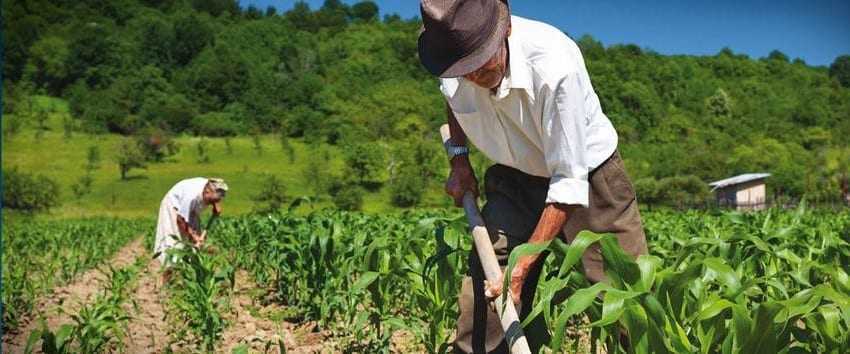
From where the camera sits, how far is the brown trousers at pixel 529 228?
2.68 metres

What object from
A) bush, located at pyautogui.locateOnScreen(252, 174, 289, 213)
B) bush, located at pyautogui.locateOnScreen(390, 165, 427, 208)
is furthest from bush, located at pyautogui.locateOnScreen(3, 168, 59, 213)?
bush, located at pyautogui.locateOnScreen(390, 165, 427, 208)

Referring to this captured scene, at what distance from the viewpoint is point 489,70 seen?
2363 millimetres

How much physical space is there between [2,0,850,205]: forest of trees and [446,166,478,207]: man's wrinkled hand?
68.0m

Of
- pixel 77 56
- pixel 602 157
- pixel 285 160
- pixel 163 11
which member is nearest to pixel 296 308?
pixel 602 157

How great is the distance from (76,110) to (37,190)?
128ft

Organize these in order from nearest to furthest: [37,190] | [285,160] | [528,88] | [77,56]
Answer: [528,88] → [37,190] → [285,160] → [77,56]

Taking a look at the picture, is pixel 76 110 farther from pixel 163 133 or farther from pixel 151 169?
pixel 151 169

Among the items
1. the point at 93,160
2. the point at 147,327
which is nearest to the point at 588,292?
the point at 147,327

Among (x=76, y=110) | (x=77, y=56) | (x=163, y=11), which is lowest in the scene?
(x=76, y=110)

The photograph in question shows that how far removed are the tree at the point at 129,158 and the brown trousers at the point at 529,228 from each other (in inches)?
2427

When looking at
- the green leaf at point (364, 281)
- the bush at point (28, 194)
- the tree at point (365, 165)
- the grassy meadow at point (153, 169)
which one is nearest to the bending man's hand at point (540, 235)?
the green leaf at point (364, 281)

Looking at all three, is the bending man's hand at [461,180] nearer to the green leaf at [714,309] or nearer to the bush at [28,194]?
the green leaf at [714,309]

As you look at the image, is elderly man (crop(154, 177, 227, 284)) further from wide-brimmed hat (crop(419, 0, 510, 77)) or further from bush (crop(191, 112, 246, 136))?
bush (crop(191, 112, 246, 136))

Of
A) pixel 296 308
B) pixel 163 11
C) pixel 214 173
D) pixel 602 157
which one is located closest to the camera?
pixel 602 157
